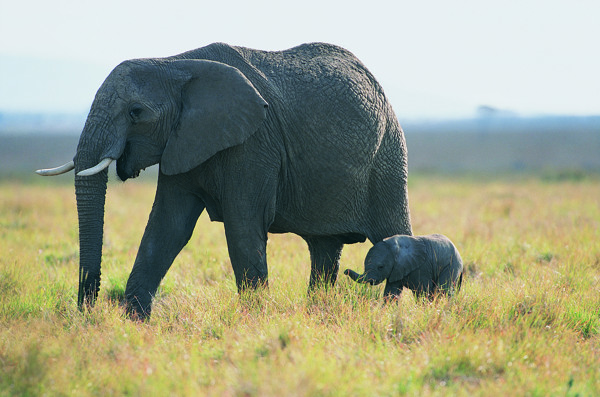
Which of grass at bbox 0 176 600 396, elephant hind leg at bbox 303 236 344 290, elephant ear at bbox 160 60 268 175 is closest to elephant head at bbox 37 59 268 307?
elephant ear at bbox 160 60 268 175

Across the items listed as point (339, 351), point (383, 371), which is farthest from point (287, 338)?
point (383, 371)

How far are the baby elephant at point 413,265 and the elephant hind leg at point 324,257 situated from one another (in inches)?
33.9

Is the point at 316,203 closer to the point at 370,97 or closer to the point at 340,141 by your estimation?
the point at 340,141

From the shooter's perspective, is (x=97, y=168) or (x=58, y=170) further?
(x=58, y=170)

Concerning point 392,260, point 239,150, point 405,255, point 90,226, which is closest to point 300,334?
point 392,260

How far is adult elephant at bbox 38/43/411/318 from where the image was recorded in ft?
18.0

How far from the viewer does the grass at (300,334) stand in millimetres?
4180

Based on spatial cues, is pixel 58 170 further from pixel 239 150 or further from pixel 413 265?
pixel 413 265

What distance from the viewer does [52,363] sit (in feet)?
14.9

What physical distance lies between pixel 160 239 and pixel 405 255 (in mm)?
2280

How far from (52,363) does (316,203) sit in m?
2.73

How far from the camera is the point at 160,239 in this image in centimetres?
→ 591

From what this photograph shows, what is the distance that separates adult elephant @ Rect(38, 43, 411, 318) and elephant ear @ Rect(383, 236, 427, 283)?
58cm

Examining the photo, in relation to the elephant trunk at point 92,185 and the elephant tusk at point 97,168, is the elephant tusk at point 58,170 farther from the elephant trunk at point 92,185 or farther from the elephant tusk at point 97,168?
the elephant tusk at point 97,168
